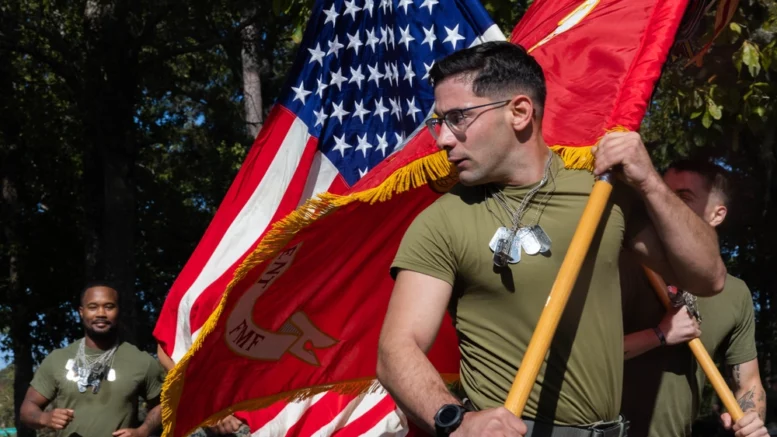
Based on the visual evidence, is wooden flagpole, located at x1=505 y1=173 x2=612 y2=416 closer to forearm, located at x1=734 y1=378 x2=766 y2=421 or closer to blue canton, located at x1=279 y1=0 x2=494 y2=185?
forearm, located at x1=734 y1=378 x2=766 y2=421

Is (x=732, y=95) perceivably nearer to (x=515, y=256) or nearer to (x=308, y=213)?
(x=308, y=213)

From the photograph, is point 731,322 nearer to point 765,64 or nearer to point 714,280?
point 714,280

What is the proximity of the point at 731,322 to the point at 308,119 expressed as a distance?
7.73 feet

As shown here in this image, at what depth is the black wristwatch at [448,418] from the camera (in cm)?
Answer: 298

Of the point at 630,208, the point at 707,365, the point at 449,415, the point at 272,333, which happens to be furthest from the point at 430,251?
the point at 707,365

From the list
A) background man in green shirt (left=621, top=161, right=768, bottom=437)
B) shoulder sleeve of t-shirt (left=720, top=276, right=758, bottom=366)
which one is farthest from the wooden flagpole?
shoulder sleeve of t-shirt (left=720, top=276, right=758, bottom=366)

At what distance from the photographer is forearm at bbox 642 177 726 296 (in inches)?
131

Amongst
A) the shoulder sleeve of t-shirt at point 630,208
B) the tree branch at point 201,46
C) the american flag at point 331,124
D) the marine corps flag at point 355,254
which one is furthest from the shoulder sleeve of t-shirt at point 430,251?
the tree branch at point 201,46

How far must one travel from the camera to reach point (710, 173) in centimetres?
478

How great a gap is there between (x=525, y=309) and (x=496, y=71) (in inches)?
28.3

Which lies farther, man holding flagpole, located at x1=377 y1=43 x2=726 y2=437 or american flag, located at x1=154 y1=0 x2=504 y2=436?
american flag, located at x1=154 y1=0 x2=504 y2=436

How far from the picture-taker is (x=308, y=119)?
5938 mm

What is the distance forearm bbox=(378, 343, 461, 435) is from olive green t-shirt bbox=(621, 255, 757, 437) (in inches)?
57.3

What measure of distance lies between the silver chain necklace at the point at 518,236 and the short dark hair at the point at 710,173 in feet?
4.98
